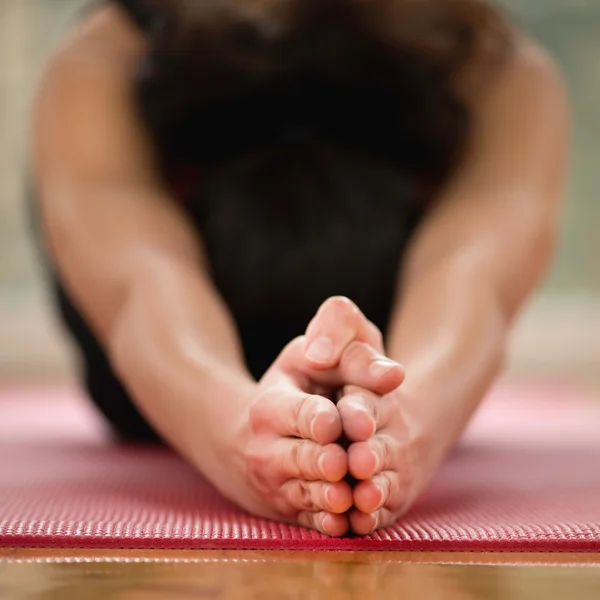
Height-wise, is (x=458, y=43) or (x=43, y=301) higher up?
(x=458, y=43)

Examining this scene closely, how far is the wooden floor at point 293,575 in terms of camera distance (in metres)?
0.55

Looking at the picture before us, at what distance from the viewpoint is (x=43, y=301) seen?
3.72 m

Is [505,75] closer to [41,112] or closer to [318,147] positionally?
[318,147]

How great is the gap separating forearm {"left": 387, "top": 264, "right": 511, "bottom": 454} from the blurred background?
8.67 ft

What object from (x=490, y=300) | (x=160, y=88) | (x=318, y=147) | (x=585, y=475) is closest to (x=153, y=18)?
(x=160, y=88)

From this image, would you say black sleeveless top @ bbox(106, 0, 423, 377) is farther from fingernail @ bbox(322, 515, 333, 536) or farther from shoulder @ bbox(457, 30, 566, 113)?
fingernail @ bbox(322, 515, 333, 536)

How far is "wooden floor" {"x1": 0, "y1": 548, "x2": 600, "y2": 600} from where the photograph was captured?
0.55 metres

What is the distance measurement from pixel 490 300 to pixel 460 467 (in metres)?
0.29

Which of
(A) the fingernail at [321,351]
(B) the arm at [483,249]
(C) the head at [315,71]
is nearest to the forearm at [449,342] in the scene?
(B) the arm at [483,249]

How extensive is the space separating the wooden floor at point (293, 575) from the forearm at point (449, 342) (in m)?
0.17

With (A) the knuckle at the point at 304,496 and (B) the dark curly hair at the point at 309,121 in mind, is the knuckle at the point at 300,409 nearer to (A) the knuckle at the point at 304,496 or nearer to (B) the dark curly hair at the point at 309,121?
(A) the knuckle at the point at 304,496

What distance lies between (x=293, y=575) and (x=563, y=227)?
10.7ft

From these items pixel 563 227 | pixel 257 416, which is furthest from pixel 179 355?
pixel 563 227

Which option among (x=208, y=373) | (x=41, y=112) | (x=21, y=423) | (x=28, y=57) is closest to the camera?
(x=208, y=373)
